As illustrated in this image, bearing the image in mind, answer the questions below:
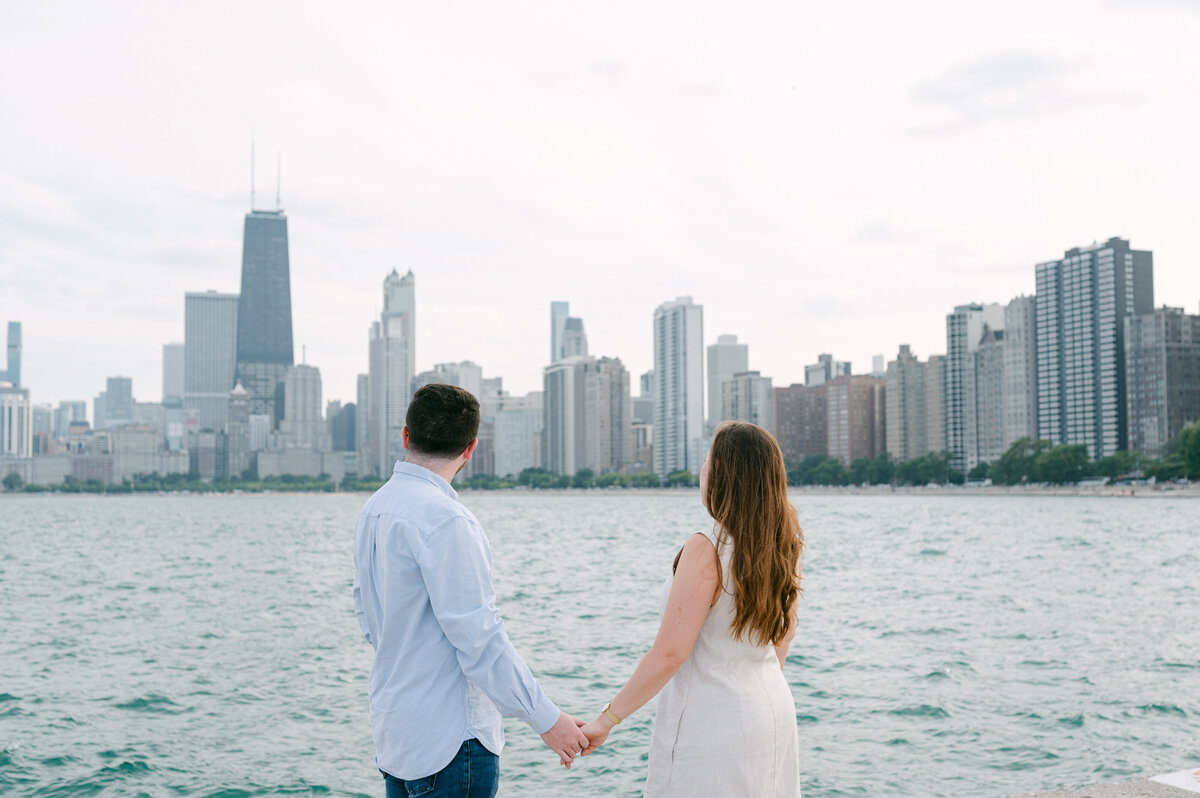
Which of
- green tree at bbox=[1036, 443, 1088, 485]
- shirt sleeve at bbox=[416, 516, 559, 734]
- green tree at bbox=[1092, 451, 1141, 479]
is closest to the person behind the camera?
shirt sleeve at bbox=[416, 516, 559, 734]

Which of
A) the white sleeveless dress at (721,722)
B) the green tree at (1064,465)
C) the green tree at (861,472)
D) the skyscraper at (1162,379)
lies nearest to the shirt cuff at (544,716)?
the white sleeveless dress at (721,722)

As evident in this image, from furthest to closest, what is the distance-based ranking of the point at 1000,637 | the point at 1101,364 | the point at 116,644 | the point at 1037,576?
the point at 1101,364 < the point at 1037,576 < the point at 116,644 < the point at 1000,637

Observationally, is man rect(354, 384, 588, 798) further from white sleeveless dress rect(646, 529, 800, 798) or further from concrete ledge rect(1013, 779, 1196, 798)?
concrete ledge rect(1013, 779, 1196, 798)

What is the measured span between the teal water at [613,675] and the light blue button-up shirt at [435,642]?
8.41 m

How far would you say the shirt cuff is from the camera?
4420 millimetres

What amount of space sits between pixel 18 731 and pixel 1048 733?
14947 millimetres

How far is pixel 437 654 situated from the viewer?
4379mm

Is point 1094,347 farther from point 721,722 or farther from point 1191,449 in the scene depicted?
point 721,722

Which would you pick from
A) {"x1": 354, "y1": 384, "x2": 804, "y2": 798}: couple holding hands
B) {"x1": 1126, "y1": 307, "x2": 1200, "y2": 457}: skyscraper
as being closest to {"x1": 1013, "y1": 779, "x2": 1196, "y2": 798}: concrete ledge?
{"x1": 354, "y1": 384, "x2": 804, "y2": 798}: couple holding hands

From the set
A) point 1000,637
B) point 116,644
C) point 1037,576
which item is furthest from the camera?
point 1037,576

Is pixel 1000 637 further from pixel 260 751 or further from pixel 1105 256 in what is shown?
pixel 1105 256

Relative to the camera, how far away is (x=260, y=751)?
1422 centimetres

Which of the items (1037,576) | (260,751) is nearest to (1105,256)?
(1037,576)

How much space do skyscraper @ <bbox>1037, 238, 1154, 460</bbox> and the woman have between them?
657ft
